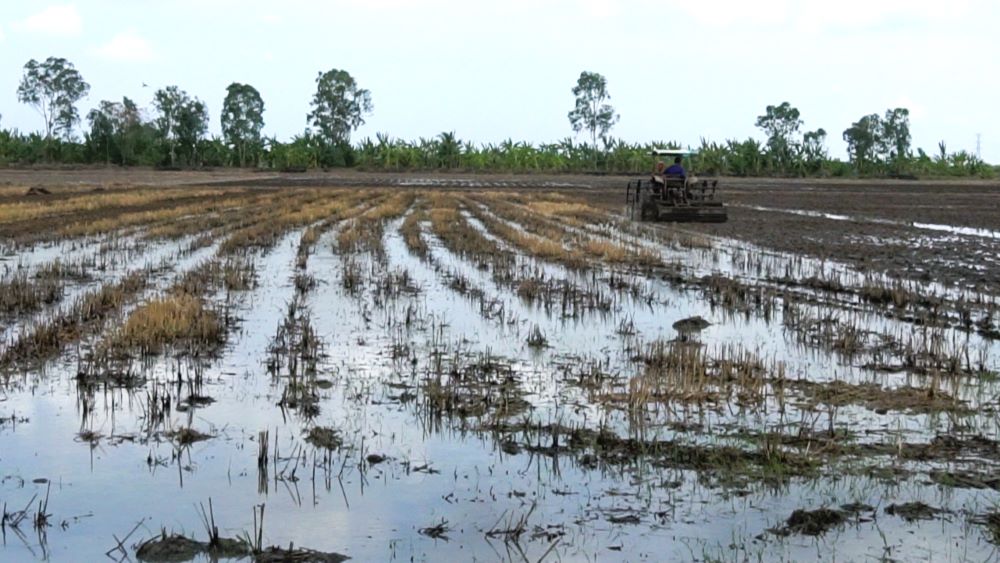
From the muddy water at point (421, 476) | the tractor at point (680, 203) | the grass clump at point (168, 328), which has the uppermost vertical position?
the tractor at point (680, 203)

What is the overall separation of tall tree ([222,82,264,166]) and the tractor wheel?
5676 centimetres

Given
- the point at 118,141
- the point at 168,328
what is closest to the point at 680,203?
the point at 168,328

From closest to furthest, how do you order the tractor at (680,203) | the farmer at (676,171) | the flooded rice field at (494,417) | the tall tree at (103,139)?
the flooded rice field at (494,417) → the tractor at (680,203) → the farmer at (676,171) → the tall tree at (103,139)

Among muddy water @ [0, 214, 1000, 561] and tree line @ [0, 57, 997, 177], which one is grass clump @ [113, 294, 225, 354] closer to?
muddy water @ [0, 214, 1000, 561]

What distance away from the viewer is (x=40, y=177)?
187 feet

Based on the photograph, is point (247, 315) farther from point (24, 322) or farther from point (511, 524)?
point (511, 524)

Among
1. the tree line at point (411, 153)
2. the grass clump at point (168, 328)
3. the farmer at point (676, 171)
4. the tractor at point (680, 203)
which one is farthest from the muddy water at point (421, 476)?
the tree line at point (411, 153)

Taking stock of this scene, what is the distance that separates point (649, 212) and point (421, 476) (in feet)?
72.4

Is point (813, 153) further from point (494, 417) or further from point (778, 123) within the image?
point (494, 417)

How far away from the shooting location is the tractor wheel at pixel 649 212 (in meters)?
25.4

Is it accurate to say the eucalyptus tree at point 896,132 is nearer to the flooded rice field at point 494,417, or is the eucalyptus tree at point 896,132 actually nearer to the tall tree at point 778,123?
the tall tree at point 778,123

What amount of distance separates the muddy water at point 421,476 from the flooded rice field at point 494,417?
2 cm

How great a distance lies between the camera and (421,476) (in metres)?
5.16

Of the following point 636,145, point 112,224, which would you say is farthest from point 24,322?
point 636,145
